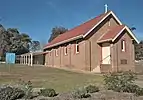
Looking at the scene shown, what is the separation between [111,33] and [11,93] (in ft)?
74.9

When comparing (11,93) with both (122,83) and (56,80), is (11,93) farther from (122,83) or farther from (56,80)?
(56,80)

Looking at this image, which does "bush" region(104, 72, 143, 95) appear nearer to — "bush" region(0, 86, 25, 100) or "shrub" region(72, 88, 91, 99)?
"shrub" region(72, 88, 91, 99)

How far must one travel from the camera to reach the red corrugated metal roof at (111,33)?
102 feet

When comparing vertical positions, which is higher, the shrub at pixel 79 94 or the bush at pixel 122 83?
the bush at pixel 122 83

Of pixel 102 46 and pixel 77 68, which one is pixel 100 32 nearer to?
pixel 102 46

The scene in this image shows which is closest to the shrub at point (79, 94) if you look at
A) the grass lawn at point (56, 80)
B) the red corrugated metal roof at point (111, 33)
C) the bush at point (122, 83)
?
the grass lawn at point (56, 80)

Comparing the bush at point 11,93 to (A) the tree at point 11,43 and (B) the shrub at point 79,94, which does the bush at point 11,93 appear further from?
(A) the tree at point 11,43

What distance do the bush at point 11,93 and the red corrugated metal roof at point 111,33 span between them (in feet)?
67.8

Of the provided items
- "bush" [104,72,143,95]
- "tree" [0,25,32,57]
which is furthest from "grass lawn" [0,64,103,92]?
"tree" [0,25,32,57]

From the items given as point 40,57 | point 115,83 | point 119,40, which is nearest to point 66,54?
point 119,40

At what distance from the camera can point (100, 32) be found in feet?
110

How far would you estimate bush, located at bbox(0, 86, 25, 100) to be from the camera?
10516mm

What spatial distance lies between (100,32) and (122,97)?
888 inches

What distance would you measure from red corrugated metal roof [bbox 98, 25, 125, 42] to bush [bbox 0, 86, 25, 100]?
20668mm
